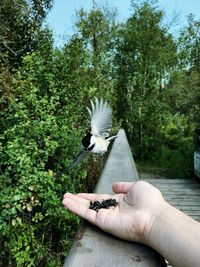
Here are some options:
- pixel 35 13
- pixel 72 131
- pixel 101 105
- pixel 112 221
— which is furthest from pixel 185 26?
pixel 112 221

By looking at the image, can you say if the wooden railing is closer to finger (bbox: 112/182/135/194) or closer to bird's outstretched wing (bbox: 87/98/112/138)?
finger (bbox: 112/182/135/194)

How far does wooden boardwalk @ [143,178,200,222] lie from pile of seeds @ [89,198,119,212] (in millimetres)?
2680

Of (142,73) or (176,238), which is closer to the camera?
(176,238)

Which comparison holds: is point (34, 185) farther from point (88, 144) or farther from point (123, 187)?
point (123, 187)

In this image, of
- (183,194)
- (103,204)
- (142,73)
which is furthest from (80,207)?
(142,73)

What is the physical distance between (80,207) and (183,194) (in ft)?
11.7

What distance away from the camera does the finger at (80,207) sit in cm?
76

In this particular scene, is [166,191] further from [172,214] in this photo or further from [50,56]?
[172,214]

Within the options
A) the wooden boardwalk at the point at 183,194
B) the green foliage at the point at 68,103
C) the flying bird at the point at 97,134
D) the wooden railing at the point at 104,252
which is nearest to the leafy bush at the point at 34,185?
the green foliage at the point at 68,103

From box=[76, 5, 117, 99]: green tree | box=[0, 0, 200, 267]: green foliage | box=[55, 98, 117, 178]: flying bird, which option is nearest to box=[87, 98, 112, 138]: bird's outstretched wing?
box=[55, 98, 117, 178]: flying bird

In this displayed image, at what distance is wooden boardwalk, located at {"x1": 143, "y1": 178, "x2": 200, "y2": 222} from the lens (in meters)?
3.64

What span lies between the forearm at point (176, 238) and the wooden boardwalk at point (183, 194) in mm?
2822

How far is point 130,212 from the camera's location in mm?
745

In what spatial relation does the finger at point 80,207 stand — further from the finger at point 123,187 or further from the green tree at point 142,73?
the green tree at point 142,73
